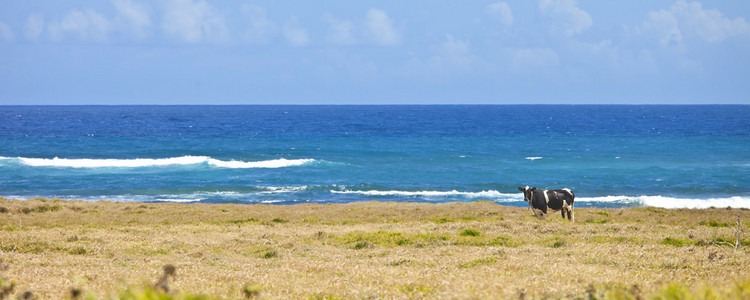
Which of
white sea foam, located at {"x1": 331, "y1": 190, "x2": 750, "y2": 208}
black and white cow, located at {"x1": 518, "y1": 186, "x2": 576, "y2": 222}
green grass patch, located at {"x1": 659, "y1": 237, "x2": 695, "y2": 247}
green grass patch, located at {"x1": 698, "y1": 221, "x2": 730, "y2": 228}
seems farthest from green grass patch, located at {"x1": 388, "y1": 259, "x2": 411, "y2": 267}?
white sea foam, located at {"x1": 331, "y1": 190, "x2": 750, "y2": 208}

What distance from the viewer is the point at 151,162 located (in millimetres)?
73062

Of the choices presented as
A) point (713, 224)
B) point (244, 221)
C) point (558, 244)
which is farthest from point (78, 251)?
point (713, 224)

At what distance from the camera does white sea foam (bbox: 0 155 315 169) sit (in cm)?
7056

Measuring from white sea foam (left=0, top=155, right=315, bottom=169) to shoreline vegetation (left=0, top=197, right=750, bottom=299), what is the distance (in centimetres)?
3692

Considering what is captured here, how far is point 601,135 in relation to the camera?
11656 cm

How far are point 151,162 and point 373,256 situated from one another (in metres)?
60.6

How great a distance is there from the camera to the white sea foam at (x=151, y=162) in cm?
7056

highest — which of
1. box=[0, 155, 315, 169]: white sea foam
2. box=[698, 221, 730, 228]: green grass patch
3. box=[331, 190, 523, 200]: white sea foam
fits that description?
box=[698, 221, 730, 228]: green grass patch

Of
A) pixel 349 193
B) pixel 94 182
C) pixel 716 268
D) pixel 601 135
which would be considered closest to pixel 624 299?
pixel 716 268

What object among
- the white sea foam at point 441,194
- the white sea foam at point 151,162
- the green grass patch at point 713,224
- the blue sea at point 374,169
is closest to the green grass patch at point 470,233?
the green grass patch at point 713,224

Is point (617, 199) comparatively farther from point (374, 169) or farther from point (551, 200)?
point (374, 169)

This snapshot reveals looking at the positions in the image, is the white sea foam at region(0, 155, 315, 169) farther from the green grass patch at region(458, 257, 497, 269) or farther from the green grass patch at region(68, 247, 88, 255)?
the green grass patch at region(458, 257, 497, 269)

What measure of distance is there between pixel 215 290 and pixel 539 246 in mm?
11894

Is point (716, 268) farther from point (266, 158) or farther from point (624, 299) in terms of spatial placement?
point (266, 158)
